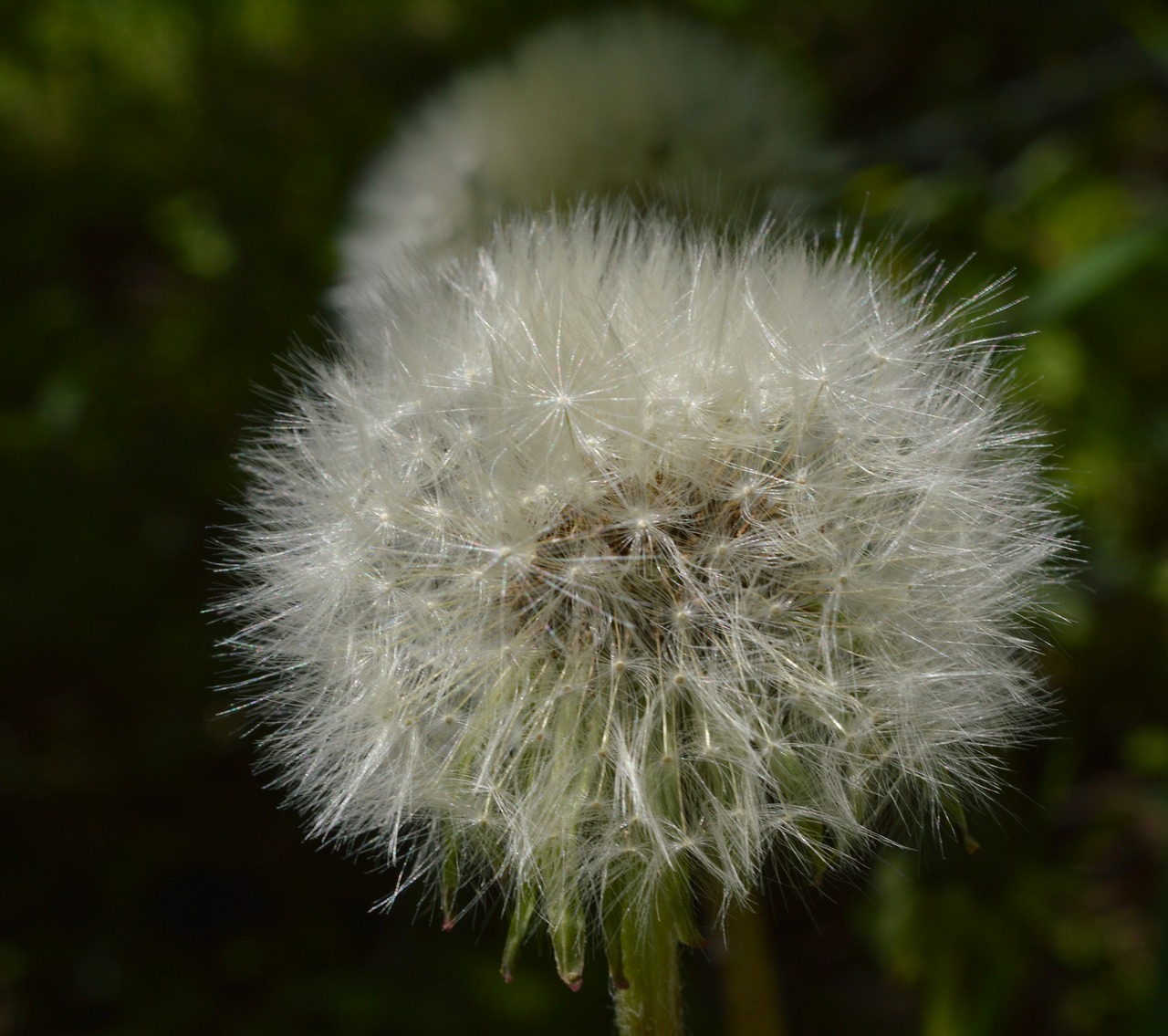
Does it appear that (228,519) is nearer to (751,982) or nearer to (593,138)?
(593,138)

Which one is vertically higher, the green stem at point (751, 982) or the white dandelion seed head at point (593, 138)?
the white dandelion seed head at point (593, 138)

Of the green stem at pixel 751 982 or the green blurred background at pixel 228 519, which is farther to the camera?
the green blurred background at pixel 228 519

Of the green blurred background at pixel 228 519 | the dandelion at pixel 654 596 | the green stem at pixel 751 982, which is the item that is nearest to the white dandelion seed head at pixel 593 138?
the green blurred background at pixel 228 519

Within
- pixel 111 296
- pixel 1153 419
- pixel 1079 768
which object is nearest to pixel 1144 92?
pixel 1153 419

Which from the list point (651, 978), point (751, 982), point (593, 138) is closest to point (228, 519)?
point (593, 138)

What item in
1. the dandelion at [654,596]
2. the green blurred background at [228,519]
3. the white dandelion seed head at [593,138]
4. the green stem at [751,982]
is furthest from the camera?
the green blurred background at [228,519]

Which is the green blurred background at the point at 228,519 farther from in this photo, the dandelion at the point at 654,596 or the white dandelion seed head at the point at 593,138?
the dandelion at the point at 654,596
